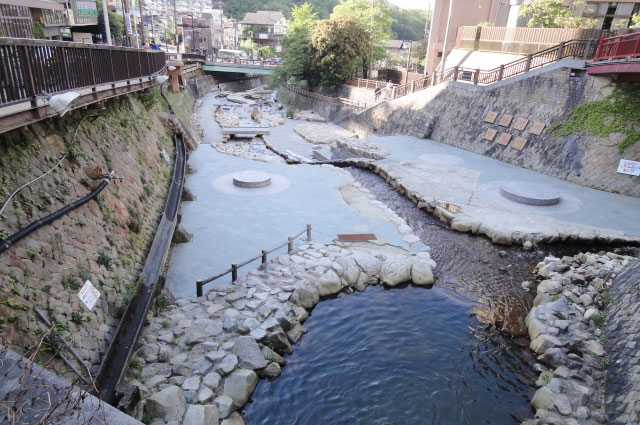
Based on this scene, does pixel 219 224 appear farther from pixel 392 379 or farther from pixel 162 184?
pixel 392 379

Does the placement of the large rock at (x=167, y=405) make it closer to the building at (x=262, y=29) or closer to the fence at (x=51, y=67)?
the fence at (x=51, y=67)

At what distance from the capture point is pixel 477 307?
388 inches

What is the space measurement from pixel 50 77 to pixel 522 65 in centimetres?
2308

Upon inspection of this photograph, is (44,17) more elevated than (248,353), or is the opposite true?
(44,17)

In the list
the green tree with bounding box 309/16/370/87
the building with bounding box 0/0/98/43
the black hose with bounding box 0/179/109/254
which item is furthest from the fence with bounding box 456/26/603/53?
the building with bounding box 0/0/98/43

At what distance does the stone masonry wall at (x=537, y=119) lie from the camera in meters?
16.5

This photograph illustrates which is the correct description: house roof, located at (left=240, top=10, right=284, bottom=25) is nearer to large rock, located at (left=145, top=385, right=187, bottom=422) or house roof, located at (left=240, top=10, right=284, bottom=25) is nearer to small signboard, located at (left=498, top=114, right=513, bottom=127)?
small signboard, located at (left=498, top=114, right=513, bottom=127)

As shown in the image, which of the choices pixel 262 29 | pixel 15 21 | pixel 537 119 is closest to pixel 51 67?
pixel 15 21

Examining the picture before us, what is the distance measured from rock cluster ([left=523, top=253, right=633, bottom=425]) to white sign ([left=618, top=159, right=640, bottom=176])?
6511 mm

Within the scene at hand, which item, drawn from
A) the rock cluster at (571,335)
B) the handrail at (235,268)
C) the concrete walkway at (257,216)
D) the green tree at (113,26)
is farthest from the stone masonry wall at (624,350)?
the green tree at (113,26)

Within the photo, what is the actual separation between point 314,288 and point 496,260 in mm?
6033

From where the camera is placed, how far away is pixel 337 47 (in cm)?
3775

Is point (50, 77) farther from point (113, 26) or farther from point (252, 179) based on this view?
Answer: point (113, 26)

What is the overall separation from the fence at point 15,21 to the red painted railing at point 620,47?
25428mm
